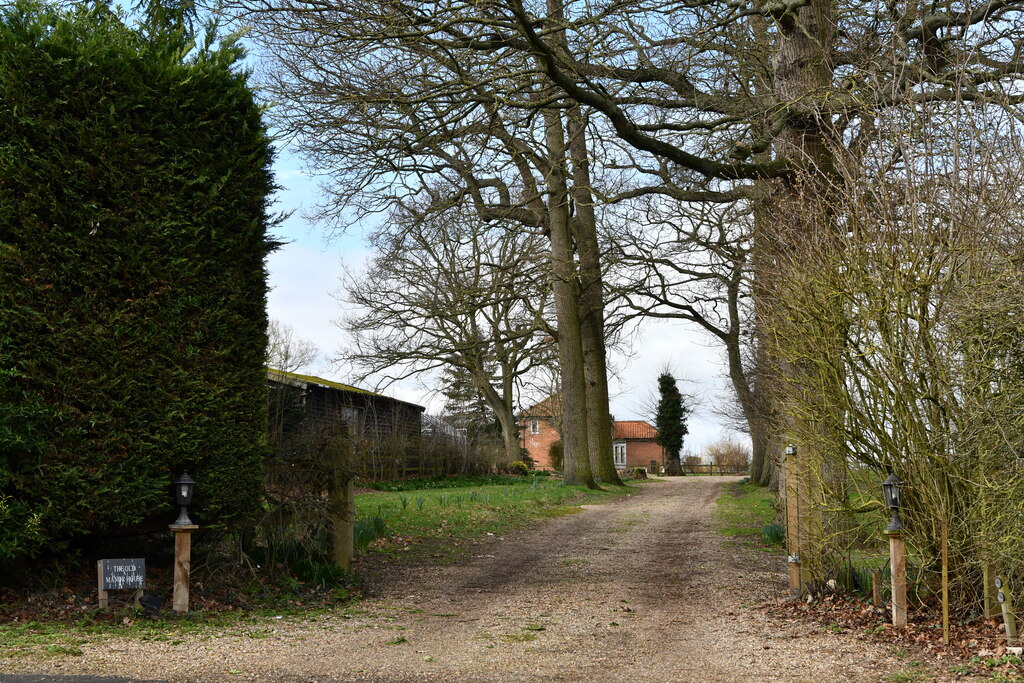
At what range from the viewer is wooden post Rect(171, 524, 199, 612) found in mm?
7668

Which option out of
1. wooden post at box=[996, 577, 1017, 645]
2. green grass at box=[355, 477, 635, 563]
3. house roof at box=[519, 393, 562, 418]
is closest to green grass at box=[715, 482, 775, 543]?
green grass at box=[355, 477, 635, 563]

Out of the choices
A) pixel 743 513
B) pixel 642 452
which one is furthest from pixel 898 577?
pixel 642 452

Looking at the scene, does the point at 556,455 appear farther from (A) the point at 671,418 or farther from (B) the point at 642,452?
(B) the point at 642,452

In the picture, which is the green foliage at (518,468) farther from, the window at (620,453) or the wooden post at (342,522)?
the window at (620,453)

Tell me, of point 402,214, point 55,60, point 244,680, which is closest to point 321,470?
point 244,680

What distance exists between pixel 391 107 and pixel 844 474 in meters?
7.57

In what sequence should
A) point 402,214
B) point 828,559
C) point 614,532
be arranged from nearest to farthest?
point 828,559 < point 614,532 < point 402,214

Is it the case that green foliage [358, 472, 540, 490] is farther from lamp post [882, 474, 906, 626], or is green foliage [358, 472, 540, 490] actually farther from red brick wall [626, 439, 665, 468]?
red brick wall [626, 439, 665, 468]

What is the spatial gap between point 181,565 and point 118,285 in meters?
2.55

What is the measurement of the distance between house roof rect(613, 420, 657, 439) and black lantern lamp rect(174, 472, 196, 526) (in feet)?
215

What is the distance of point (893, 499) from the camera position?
7.01m

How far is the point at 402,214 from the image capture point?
16.5 m

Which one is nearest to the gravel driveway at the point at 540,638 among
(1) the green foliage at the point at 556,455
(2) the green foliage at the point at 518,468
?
(2) the green foliage at the point at 518,468

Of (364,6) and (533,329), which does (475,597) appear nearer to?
(364,6)
